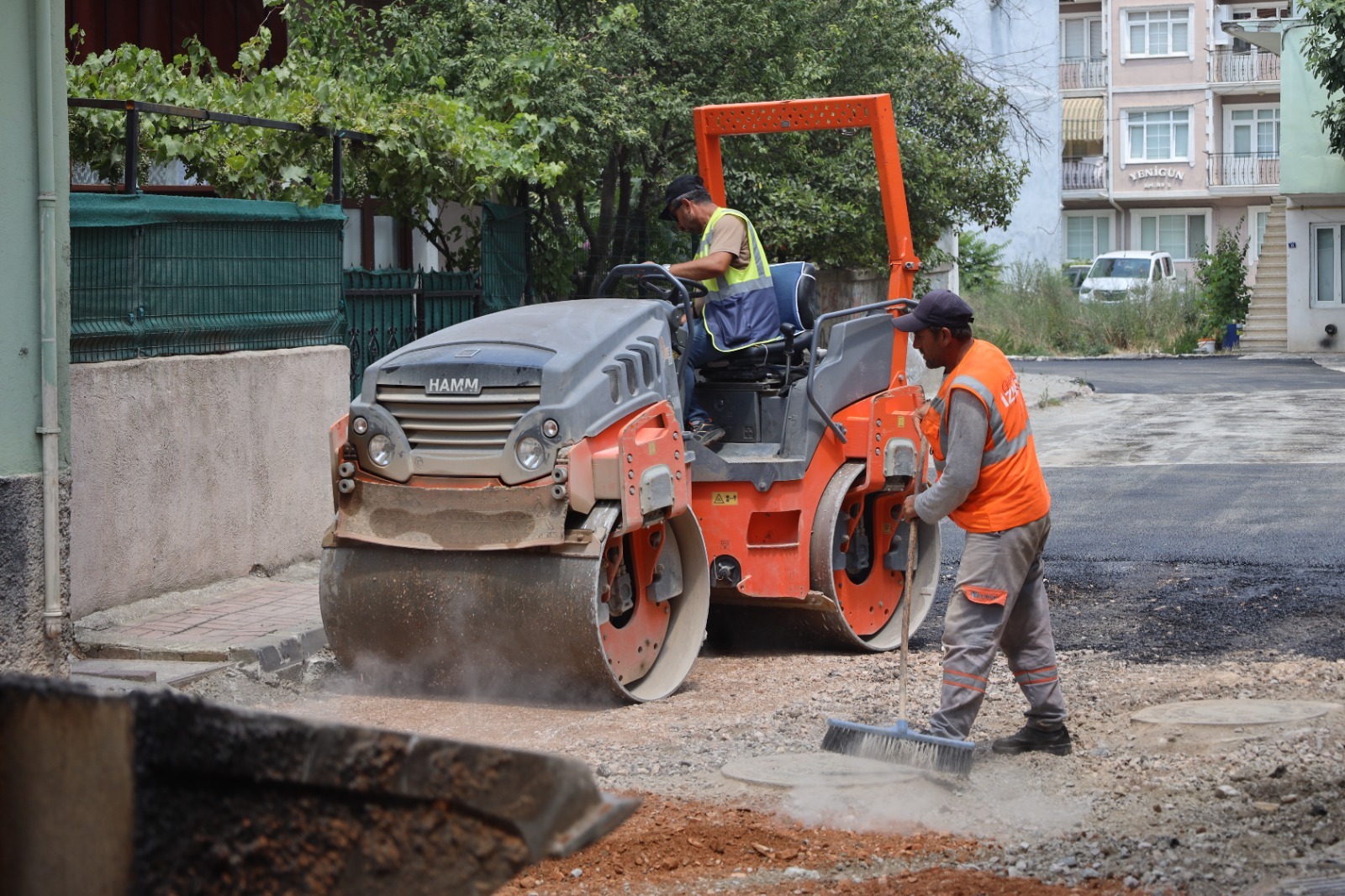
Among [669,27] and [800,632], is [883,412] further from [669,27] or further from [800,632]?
[669,27]

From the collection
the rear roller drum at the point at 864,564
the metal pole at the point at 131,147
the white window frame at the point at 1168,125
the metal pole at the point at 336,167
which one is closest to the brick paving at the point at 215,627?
the metal pole at the point at 131,147

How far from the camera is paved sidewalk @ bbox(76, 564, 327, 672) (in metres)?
7.24

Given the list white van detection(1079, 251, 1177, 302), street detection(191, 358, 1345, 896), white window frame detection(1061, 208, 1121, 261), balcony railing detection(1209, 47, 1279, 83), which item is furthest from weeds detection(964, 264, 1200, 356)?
street detection(191, 358, 1345, 896)

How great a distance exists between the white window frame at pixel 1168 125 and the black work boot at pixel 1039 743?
46.6 m

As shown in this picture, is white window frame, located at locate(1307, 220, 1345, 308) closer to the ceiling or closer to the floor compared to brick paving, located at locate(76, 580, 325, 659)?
closer to the ceiling

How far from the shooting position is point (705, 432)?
25.7 ft

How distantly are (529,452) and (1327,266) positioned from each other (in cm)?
3091

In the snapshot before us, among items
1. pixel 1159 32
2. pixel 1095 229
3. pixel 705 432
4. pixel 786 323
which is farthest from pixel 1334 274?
pixel 705 432

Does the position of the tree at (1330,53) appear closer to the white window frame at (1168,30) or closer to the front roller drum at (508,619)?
the white window frame at (1168,30)

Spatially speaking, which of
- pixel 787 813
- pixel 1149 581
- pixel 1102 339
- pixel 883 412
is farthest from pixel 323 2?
pixel 1102 339

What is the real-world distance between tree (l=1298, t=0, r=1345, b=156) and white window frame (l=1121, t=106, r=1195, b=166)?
68.4 feet

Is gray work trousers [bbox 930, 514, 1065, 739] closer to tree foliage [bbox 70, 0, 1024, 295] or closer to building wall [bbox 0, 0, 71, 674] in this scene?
building wall [bbox 0, 0, 71, 674]

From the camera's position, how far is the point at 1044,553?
416 inches

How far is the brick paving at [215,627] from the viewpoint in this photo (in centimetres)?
726
